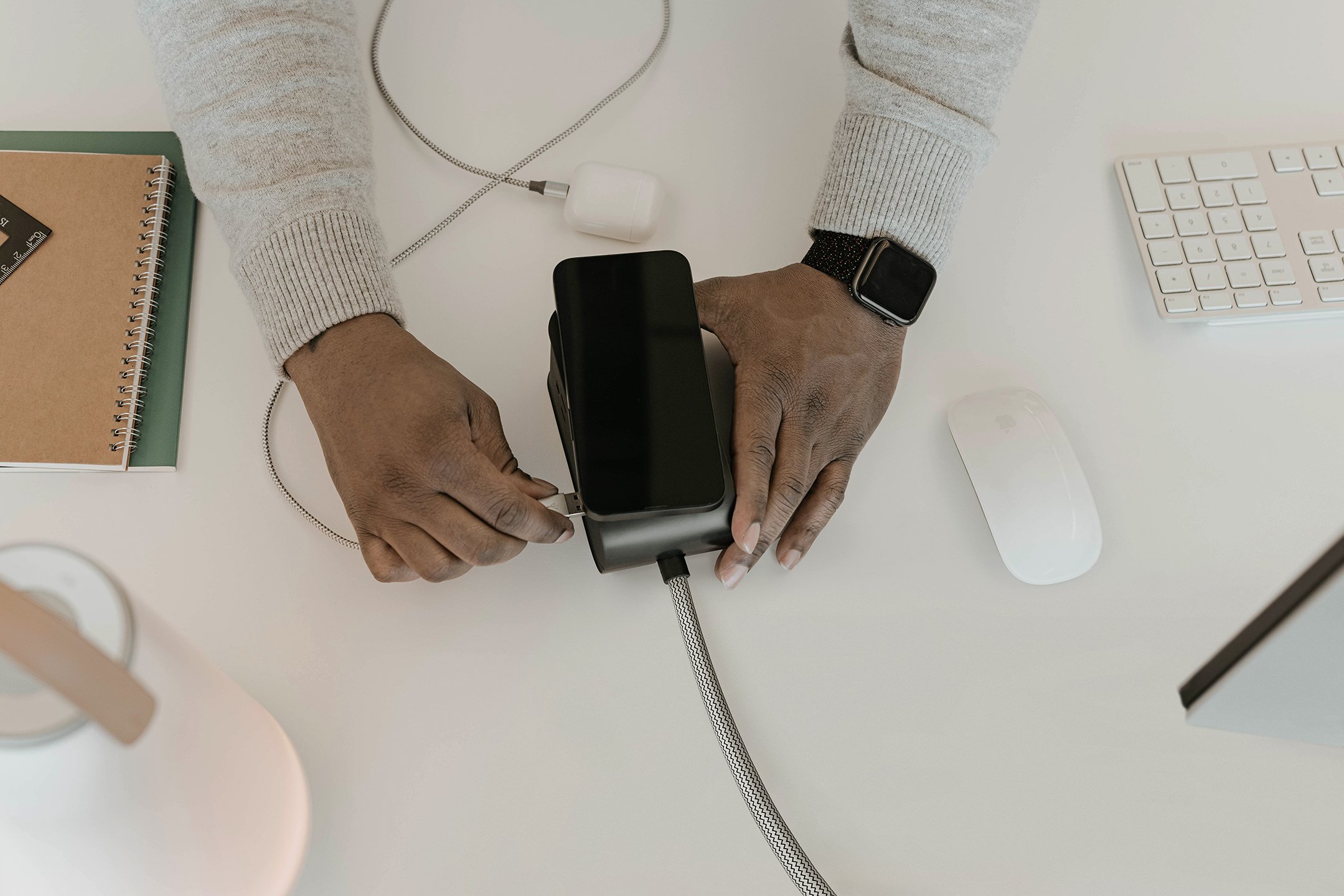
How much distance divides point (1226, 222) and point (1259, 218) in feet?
0.08

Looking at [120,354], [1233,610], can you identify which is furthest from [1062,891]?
[120,354]

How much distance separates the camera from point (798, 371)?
561mm

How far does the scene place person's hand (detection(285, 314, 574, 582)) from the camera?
0.50m

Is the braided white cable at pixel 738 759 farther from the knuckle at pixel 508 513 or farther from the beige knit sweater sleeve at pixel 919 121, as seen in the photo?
the beige knit sweater sleeve at pixel 919 121

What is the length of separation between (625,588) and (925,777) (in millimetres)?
219

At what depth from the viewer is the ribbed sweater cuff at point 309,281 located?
542 millimetres

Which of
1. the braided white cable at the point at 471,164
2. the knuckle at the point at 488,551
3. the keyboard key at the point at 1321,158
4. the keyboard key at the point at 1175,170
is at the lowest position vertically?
the knuckle at the point at 488,551

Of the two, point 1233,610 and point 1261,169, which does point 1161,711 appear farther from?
point 1261,169

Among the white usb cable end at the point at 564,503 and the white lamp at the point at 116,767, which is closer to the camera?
the white lamp at the point at 116,767

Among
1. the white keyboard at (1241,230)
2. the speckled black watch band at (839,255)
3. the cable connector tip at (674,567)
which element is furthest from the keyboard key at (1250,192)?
the cable connector tip at (674,567)

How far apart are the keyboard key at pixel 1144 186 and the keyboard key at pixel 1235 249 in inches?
2.0

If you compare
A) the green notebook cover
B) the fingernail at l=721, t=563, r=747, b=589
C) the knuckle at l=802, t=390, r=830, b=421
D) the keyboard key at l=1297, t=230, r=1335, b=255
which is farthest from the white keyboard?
the green notebook cover

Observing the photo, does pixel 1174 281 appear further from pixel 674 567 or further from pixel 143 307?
pixel 143 307

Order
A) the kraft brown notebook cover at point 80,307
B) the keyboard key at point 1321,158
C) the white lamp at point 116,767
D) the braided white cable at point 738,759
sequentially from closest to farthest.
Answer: the white lamp at point 116,767, the braided white cable at point 738,759, the kraft brown notebook cover at point 80,307, the keyboard key at point 1321,158
